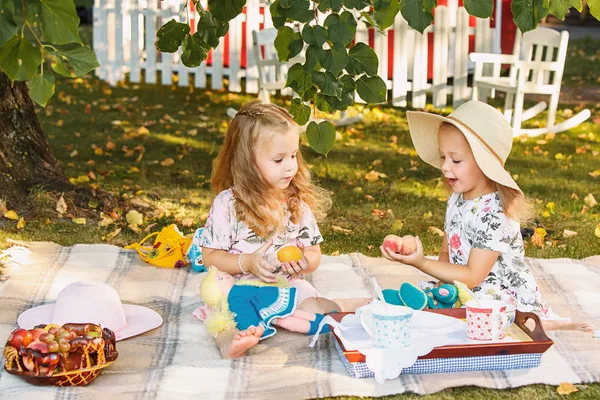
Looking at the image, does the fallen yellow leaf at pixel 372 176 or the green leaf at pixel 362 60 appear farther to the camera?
the fallen yellow leaf at pixel 372 176

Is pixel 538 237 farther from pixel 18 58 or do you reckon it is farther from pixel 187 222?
pixel 18 58

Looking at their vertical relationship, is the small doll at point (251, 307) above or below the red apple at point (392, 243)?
below

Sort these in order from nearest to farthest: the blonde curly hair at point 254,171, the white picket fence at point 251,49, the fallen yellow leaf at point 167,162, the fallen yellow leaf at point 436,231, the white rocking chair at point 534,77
A: the blonde curly hair at point 254,171 → the fallen yellow leaf at point 436,231 → the fallen yellow leaf at point 167,162 → the white rocking chair at point 534,77 → the white picket fence at point 251,49

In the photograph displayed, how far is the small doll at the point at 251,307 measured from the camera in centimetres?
370

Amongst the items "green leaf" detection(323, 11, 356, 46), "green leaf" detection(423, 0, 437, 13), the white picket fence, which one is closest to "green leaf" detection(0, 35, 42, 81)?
"green leaf" detection(323, 11, 356, 46)

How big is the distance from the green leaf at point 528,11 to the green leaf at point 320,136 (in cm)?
77

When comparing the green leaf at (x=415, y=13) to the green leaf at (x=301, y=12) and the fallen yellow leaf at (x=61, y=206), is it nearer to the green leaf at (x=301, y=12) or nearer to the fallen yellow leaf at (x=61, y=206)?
the green leaf at (x=301, y=12)

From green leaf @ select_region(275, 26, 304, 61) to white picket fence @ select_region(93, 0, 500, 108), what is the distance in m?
5.38

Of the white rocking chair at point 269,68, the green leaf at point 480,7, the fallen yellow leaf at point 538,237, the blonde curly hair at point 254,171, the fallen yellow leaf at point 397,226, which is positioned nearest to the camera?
the green leaf at point 480,7

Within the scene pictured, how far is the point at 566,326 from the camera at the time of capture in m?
3.83

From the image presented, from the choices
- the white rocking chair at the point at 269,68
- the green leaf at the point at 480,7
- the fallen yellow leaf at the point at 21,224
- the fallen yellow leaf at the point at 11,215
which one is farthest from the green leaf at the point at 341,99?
the white rocking chair at the point at 269,68

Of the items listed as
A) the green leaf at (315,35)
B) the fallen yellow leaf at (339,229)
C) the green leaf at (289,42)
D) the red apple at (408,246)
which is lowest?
the fallen yellow leaf at (339,229)

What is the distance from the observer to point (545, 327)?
379 cm

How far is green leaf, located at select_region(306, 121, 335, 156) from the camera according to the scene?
323cm
